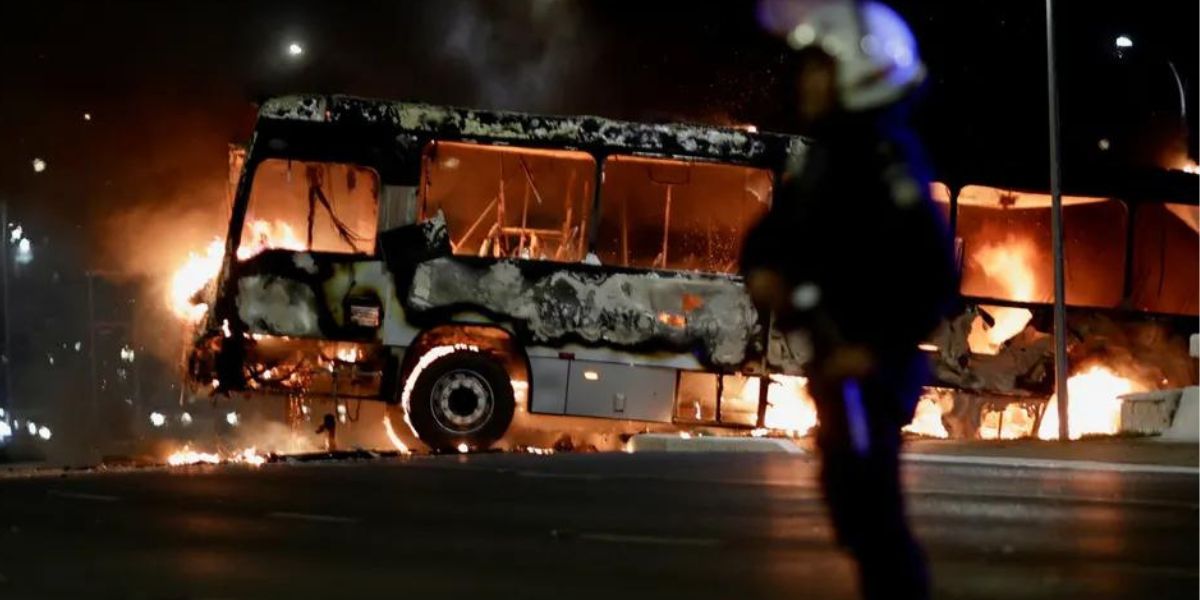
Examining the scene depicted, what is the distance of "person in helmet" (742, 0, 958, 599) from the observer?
414 cm

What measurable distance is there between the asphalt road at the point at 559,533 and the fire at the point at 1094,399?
20.6ft

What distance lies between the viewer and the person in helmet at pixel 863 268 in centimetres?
414

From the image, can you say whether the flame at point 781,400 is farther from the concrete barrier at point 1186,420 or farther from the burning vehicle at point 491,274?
the concrete barrier at point 1186,420

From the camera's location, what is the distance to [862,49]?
417 cm

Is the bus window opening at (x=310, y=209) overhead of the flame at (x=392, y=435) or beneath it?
overhead

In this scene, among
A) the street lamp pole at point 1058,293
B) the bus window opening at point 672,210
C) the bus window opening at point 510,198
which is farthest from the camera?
the street lamp pole at point 1058,293

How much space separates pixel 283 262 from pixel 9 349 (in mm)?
53172

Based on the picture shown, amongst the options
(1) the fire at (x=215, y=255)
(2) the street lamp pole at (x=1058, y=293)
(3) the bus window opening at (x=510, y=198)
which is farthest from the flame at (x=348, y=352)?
(2) the street lamp pole at (x=1058, y=293)

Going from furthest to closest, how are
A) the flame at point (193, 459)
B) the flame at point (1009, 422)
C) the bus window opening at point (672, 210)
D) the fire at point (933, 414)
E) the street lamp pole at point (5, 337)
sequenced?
the street lamp pole at point (5, 337) → the flame at point (1009, 422) → the fire at point (933, 414) → the bus window opening at point (672, 210) → the flame at point (193, 459)

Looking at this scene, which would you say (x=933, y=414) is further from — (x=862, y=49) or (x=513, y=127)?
(x=862, y=49)

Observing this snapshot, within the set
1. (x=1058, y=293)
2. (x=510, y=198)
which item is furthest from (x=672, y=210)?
(x=1058, y=293)

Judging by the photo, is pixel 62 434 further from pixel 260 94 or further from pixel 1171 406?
pixel 1171 406

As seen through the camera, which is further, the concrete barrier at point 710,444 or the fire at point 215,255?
the fire at point 215,255

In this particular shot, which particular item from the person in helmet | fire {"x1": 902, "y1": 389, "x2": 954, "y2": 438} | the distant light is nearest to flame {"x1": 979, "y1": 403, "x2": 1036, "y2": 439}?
fire {"x1": 902, "y1": 389, "x2": 954, "y2": 438}
